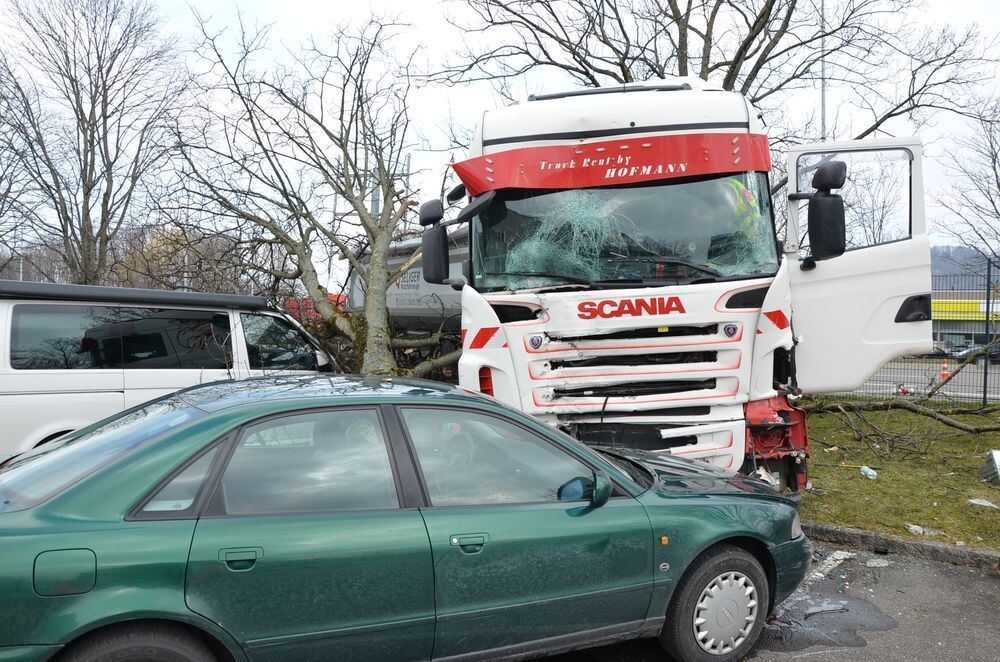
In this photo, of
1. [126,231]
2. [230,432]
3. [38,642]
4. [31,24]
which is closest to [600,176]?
[230,432]

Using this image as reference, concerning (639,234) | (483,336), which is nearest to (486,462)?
(483,336)

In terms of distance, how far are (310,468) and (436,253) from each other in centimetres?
371

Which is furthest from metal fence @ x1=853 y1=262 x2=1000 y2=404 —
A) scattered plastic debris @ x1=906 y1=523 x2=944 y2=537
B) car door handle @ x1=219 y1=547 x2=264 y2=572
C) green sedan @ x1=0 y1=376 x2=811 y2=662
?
car door handle @ x1=219 y1=547 x2=264 y2=572

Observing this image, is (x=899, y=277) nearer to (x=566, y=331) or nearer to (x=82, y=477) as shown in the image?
(x=566, y=331)

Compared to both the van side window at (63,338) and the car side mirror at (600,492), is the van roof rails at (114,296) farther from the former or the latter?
the car side mirror at (600,492)

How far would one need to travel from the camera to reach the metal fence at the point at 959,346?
523 inches

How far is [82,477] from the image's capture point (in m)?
2.74

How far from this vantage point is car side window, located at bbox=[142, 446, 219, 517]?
8.93 feet

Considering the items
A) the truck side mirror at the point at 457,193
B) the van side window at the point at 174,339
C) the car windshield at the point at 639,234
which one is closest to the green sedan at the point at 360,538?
the car windshield at the point at 639,234

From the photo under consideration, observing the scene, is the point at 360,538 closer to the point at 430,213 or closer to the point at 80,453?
the point at 80,453

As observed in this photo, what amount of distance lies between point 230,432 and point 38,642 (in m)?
0.93

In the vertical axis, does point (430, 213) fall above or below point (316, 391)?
above

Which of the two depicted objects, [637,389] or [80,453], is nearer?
[80,453]

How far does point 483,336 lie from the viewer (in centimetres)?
591
